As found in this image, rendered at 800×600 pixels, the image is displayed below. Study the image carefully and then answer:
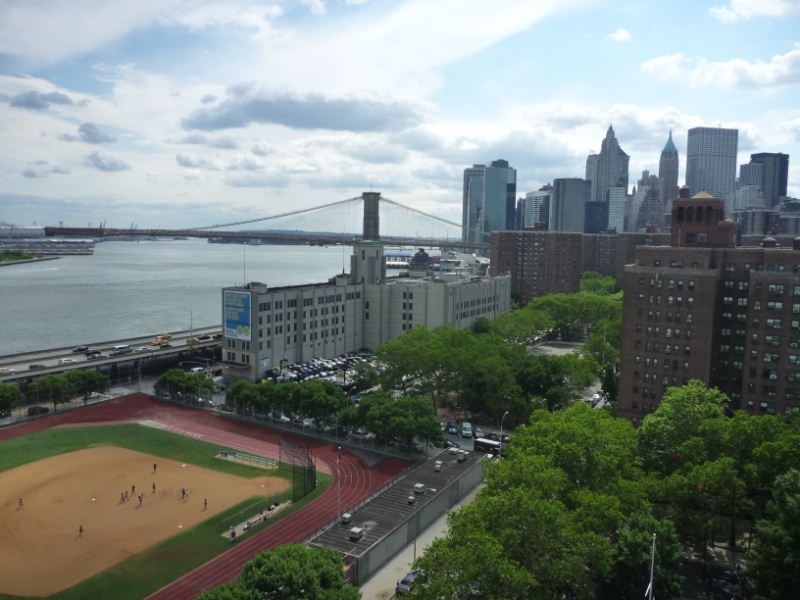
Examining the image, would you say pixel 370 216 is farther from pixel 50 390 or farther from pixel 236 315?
pixel 50 390

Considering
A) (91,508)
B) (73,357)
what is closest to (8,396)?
(73,357)

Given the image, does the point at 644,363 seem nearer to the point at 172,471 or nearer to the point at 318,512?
the point at 318,512

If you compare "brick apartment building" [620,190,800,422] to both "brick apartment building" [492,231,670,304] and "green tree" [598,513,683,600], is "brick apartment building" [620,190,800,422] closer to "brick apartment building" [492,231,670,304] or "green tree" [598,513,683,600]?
"green tree" [598,513,683,600]

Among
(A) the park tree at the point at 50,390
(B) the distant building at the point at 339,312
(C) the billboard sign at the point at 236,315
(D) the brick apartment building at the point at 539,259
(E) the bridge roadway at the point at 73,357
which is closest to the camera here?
(A) the park tree at the point at 50,390

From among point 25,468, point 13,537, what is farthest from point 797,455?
point 25,468

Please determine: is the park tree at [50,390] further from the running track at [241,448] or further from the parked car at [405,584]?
the parked car at [405,584]

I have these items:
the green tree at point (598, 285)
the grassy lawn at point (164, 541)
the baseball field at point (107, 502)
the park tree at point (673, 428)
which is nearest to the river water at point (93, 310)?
the grassy lawn at point (164, 541)
